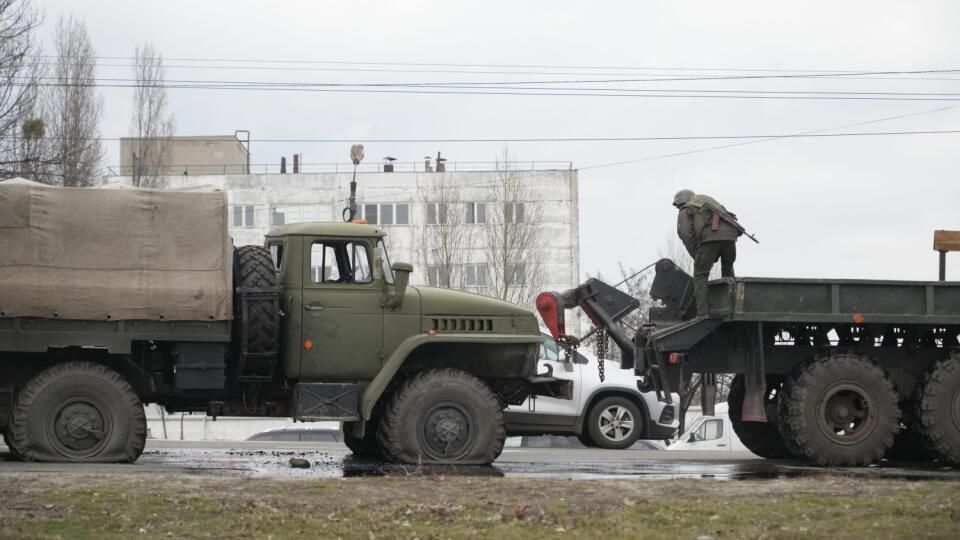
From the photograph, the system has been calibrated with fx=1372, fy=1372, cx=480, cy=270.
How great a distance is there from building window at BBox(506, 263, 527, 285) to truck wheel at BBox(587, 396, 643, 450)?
30327 mm

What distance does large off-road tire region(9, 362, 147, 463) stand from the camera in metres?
13.5

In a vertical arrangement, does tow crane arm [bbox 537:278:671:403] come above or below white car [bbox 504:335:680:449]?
above

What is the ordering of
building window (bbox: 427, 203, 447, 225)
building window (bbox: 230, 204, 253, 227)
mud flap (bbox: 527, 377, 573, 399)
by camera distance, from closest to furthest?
1. mud flap (bbox: 527, 377, 573, 399)
2. building window (bbox: 427, 203, 447, 225)
3. building window (bbox: 230, 204, 253, 227)

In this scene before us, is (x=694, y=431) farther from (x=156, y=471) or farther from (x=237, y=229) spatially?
(x=237, y=229)

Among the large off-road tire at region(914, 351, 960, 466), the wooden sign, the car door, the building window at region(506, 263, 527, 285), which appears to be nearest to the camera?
the large off-road tire at region(914, 351, 960, 466)

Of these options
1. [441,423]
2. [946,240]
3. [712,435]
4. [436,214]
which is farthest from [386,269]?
[436,214]

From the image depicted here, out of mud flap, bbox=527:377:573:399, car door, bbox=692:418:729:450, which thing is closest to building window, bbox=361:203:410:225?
car door, bbox=692:418:729:450

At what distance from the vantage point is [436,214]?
61.3 m

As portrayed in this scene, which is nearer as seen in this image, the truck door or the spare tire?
the spare tire

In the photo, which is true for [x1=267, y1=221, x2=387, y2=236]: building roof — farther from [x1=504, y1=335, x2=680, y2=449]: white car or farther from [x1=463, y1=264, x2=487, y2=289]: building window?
[x1=463, y1=264, x2=487, y2=289]: building window

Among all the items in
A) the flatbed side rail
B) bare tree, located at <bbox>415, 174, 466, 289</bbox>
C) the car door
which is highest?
bare tree, located at <bbox>415, 174, 466, 289</bbox>

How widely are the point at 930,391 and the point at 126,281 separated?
853 centimetres

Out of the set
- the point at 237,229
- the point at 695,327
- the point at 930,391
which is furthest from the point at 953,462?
the point at 237,229

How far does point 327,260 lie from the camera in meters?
14.8
